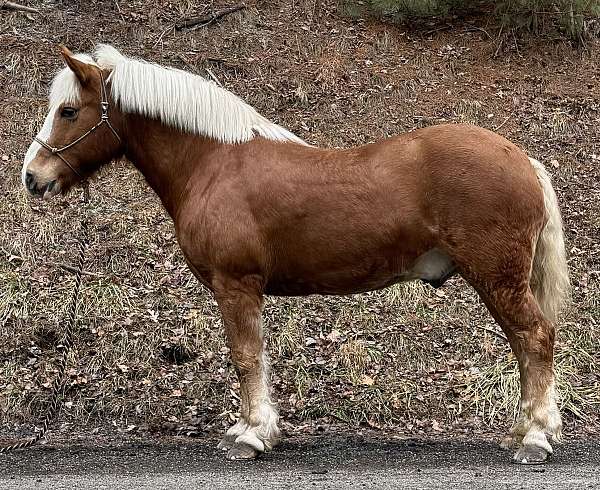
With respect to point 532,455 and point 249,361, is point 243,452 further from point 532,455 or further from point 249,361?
point 532,455

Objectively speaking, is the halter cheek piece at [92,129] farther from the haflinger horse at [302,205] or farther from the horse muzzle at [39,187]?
the horse muzzle at [39,187]

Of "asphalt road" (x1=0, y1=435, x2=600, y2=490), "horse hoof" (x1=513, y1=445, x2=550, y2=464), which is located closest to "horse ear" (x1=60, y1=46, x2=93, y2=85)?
"asphalt road" (x1=0, y1=435, x2=600, y2=490)

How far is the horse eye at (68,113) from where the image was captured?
5448 mm

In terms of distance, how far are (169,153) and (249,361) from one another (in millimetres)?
1563

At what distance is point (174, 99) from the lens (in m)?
5.48

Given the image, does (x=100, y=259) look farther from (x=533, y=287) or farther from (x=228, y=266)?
(x=533, y=287)

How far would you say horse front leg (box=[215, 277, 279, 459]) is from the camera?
207 inches

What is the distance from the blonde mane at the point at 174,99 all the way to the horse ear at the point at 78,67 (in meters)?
0.08

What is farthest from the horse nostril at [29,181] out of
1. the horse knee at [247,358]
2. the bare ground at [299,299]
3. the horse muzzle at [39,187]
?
the bare ground at [299,299]

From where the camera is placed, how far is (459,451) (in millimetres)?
5566

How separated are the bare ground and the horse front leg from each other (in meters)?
1.13

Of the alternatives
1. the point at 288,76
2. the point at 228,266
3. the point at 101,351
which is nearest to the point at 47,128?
the point at 228,266

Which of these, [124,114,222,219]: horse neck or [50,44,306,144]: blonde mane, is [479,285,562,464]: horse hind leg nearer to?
[50,44,306,144]: blonde mane

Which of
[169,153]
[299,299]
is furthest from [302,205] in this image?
[299,299]
